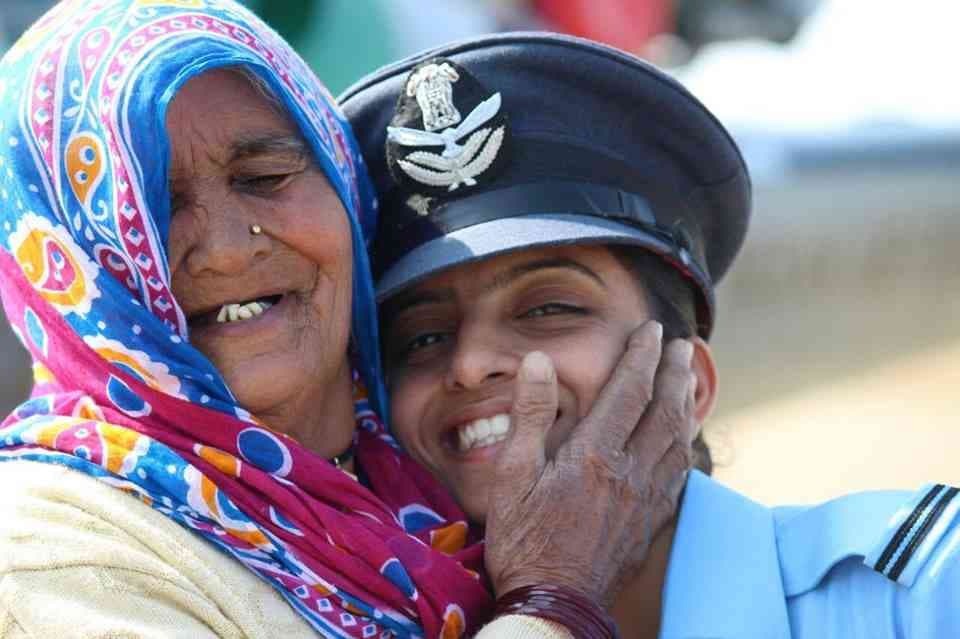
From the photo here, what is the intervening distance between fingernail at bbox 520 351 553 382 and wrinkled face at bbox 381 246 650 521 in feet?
0.27

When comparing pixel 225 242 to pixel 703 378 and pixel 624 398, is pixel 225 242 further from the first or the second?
pixel 703 378

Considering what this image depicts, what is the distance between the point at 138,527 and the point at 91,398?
32cm

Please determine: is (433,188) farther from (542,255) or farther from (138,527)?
(138,527)

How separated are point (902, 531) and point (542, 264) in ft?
3.17

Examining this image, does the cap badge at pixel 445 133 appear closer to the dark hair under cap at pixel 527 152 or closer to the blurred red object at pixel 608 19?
Result: the dark hair under cap at pixel 527 152

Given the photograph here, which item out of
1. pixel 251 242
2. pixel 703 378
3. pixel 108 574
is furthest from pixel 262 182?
pixel 703 378

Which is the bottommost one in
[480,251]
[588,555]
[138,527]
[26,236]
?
[588,555]

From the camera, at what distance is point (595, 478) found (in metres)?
3.07

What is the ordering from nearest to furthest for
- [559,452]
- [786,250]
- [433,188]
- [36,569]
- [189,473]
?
[36,569], [189,473], [559,452], [433,188], [786,250]

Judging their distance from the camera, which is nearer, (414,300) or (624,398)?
(624,398)

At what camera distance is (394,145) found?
3.34m

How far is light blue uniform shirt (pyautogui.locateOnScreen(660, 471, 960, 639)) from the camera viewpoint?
270 cm

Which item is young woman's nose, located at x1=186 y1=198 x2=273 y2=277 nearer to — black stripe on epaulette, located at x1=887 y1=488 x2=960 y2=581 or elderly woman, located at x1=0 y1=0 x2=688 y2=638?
elderly woman, located at x1=0 y1=0 x2=688 y2=638


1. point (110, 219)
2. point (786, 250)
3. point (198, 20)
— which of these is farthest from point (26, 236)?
point (786, 250)
